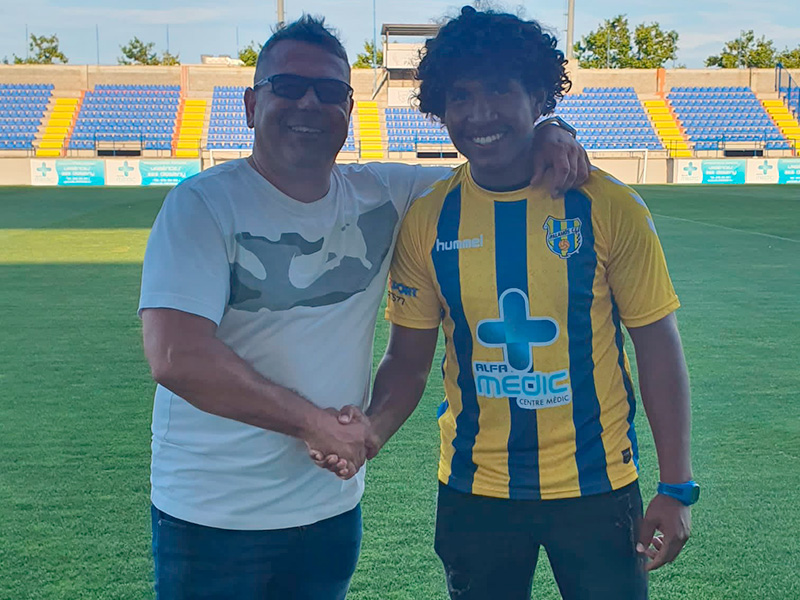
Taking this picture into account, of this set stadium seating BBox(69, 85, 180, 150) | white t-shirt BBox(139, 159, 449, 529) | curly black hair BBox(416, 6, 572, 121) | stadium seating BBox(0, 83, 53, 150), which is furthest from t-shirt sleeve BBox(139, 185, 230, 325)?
stadium seating BBox(0, 83, 53, 150)

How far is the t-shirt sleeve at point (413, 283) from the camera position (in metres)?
2.22

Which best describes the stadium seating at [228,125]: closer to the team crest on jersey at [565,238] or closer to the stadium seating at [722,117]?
the stadium seating at [722,117]

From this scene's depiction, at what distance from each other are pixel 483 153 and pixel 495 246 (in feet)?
0.70

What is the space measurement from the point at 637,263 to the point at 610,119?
3692 cm

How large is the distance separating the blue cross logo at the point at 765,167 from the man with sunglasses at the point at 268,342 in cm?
3128

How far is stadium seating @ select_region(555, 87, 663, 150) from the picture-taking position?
35.1 metres

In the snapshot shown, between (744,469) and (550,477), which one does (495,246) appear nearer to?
(550,477)

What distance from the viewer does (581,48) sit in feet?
213

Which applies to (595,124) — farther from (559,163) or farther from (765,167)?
(559,163)

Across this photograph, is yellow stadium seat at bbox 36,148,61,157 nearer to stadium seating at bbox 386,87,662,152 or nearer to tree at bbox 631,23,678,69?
stadium seating at bbox 386,87,662,152

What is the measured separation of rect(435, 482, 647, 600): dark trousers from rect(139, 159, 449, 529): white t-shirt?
0.30 meters

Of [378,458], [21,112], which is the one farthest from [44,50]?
[378,458]

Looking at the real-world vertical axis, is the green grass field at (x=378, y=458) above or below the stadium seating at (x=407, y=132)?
below

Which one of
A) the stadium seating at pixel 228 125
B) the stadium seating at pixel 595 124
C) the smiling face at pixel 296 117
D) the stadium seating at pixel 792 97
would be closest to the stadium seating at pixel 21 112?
the stadium seating at pixel 228 125
